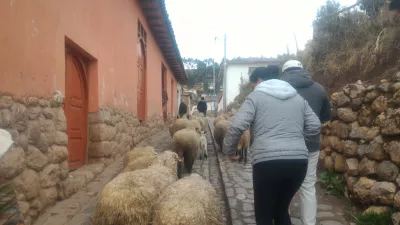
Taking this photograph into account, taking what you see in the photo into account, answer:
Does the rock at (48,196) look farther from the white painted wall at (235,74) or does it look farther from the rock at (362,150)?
the white painted wall at (235,74)

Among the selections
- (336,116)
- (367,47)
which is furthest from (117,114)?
(367,47)

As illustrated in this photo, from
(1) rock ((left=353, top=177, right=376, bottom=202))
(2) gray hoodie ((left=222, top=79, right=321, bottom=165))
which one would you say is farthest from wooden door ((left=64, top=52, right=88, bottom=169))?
(1) rock ((left=353, top=177, right=376, bottom=202))

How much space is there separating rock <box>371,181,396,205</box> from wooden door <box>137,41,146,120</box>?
297 inches

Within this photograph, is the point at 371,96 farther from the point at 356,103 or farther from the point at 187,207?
the point at 187,207

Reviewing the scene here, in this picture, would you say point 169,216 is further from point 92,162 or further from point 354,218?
point 92,162

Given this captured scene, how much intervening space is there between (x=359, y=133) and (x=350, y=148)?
10.3 inches

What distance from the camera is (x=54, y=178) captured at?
12.9ft

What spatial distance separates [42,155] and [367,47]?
23.2ft

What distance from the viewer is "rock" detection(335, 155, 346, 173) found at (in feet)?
15.4

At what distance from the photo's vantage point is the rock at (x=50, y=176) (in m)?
3.66

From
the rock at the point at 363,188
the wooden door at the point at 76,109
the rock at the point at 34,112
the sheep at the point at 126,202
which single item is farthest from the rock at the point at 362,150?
the wooden door at the point at 76,109

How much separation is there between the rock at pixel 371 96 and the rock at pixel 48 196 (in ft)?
14.0

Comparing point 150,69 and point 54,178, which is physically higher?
point 150,69

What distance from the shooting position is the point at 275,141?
256 centimetres
